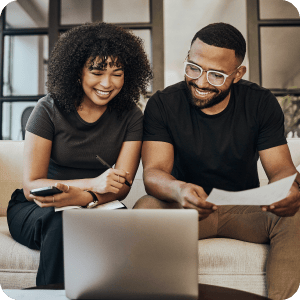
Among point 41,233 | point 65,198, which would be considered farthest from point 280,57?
point 41,233

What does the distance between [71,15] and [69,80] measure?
2.60 meters

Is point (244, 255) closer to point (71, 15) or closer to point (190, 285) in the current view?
point (190, 285)

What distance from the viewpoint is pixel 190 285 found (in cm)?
73

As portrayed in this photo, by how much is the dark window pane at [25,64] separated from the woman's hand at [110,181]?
2.75m

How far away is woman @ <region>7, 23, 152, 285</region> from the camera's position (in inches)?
51.5

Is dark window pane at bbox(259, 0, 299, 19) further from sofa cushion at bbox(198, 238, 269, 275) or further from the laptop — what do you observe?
the laptop

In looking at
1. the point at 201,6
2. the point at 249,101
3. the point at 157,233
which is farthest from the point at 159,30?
the point at 157,233

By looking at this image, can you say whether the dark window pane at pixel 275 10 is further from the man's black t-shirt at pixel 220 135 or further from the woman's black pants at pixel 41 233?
the woman's black pants at pixel 41 233

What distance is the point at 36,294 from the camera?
0.77m

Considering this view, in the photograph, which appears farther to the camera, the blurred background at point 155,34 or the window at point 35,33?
the window at point 35,33

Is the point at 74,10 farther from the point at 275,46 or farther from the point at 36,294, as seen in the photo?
the point at 36,294

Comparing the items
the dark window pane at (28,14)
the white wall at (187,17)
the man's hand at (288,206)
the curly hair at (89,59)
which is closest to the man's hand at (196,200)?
the man's hand at (288,206)

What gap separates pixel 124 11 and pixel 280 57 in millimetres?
1760

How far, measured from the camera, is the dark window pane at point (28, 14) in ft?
12.2
